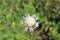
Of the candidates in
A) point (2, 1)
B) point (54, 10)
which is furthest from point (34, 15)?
point (2, 1)

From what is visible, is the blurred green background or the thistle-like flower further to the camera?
the thistle-like flower

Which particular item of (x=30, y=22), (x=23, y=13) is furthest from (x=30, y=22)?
(x=23, y=13)

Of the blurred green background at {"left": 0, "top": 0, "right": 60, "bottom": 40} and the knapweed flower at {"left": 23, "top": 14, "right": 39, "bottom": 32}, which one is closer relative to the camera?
the blurred green background at {"left": 0, "top": 0, "right": 60, "bottom": 40}

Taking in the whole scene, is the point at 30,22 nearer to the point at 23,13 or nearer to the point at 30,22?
the point at 30,22

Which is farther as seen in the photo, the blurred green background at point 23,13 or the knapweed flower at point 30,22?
the knapweed flower at point 30,22
